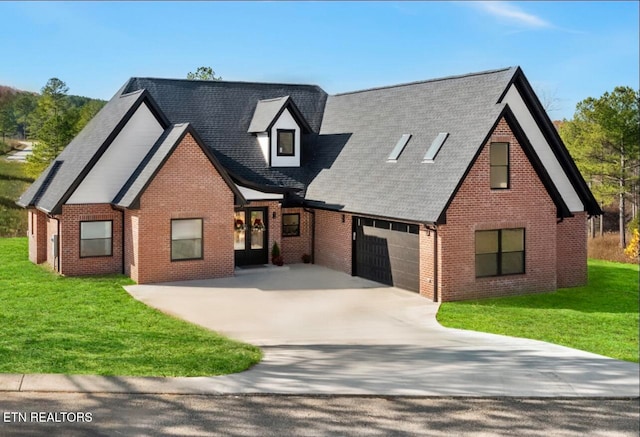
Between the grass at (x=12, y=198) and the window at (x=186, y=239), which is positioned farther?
the grass at (x=12, y=198)

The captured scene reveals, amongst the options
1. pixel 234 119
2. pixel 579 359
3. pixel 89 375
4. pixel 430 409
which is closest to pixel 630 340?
pixel 579 359

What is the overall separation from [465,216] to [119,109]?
13725mm

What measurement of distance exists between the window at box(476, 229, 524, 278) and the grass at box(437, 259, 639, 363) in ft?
3.12

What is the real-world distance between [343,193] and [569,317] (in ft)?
30.9

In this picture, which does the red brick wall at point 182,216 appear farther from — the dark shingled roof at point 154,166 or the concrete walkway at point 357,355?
the concrete walkway at point 357,355

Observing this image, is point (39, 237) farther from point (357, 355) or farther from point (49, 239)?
point (357, 355)

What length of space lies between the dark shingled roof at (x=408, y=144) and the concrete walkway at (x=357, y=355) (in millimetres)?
3189

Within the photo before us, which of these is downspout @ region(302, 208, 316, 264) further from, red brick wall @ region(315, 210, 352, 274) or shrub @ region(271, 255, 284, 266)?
shrub @ region(271, 255, 284, 266)

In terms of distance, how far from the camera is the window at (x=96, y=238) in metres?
23.9

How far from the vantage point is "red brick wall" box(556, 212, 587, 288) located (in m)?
24.2

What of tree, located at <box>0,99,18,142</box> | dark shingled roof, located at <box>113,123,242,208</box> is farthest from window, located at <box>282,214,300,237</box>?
tree, located at <box>0,99,18,142</box>

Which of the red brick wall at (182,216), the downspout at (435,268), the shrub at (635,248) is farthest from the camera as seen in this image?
the shrub at (635,248)

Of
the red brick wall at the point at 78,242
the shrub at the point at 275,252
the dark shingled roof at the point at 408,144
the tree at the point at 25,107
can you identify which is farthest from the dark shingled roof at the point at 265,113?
the tree at the point at 25,107

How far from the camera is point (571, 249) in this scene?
79.8 ft
